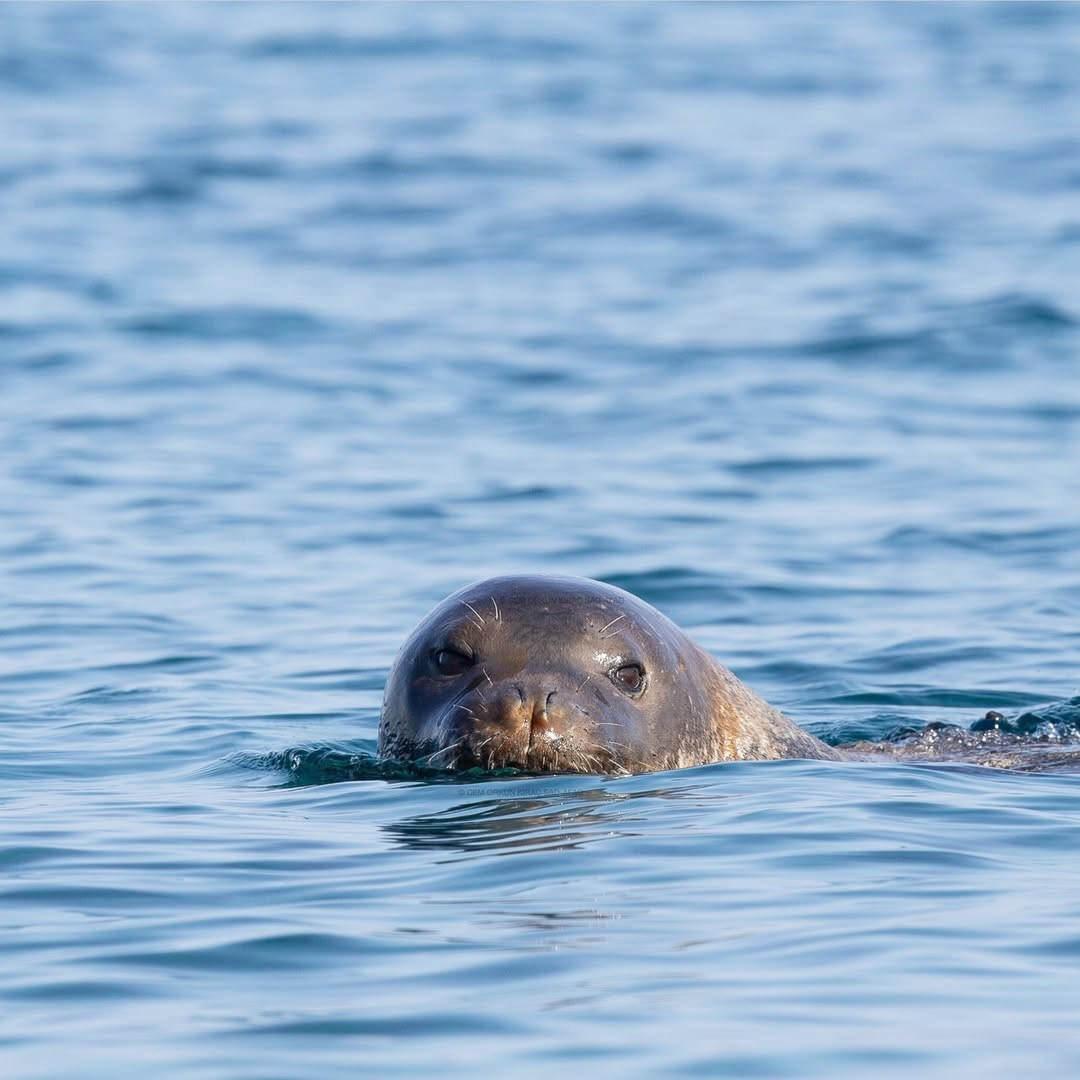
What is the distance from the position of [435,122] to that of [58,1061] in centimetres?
3722

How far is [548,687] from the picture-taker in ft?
28.3

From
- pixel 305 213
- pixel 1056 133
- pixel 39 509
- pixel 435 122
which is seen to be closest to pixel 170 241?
pixel 305 213

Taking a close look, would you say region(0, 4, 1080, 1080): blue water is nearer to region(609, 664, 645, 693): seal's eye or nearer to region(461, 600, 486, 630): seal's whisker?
region(609, 664, 645, 693): seal's eye

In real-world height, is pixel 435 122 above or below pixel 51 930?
above

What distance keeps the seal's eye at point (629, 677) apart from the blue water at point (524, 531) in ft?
1.41

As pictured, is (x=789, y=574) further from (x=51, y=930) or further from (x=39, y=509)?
(x=51, y=930)

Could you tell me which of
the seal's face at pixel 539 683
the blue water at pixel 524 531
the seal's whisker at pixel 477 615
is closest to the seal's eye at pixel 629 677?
the seal's face at pixel 539 683

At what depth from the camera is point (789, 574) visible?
638 inches

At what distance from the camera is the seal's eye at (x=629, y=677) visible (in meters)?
9.02

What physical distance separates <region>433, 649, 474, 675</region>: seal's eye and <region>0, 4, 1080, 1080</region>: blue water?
47 centimetres

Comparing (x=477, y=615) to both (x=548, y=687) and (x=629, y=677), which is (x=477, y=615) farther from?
(x=629, y=677)

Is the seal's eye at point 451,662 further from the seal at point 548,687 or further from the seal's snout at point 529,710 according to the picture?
the seal's snout at point 529,710

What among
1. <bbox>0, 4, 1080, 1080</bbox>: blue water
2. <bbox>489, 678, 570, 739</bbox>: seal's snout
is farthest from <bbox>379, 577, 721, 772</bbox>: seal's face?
<bbox>0, 4, 1080, 1080</bbox>: blue water

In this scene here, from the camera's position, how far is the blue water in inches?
253
